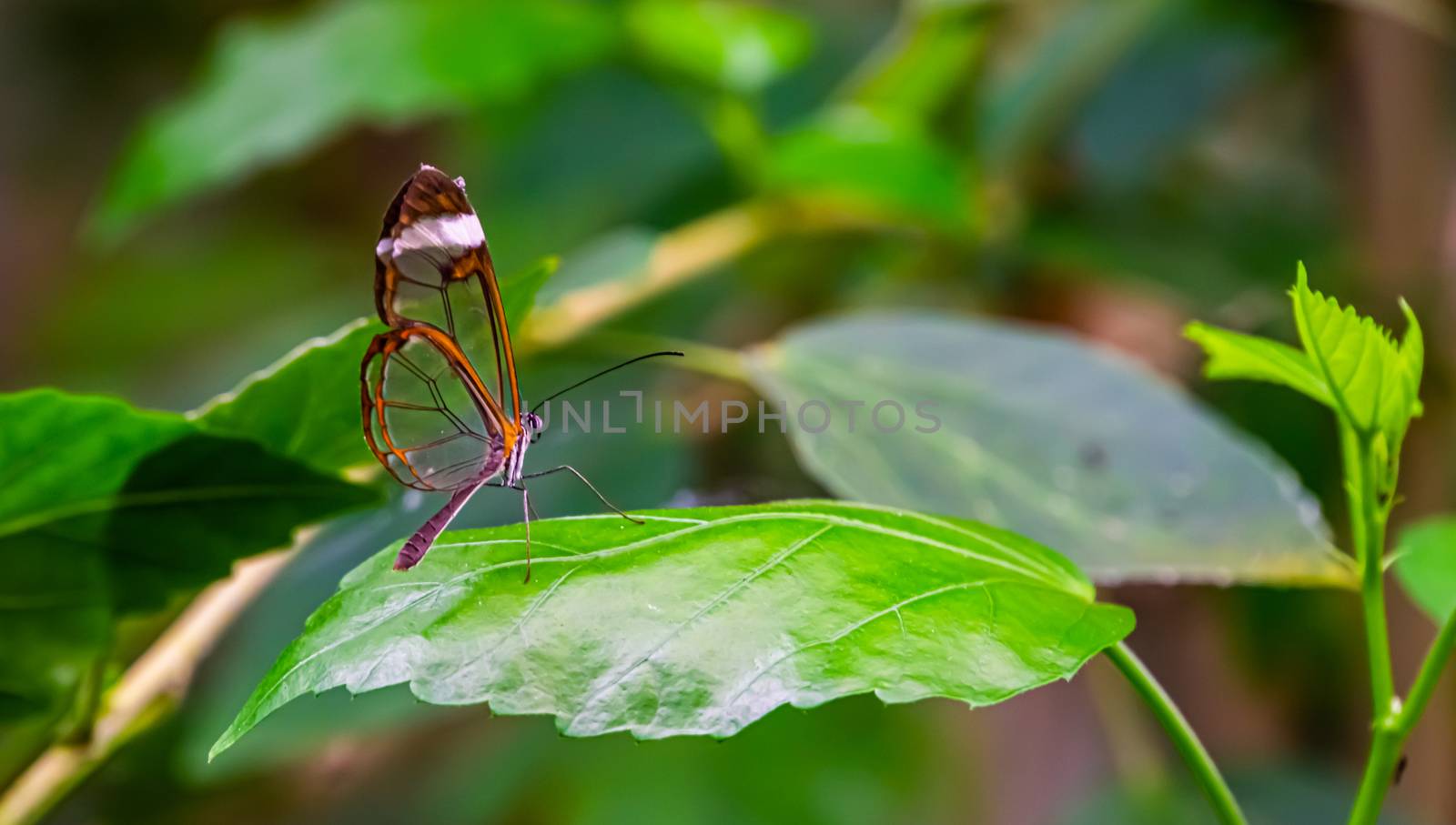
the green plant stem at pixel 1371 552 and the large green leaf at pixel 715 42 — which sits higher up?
the large green leaf at pixel 715 42

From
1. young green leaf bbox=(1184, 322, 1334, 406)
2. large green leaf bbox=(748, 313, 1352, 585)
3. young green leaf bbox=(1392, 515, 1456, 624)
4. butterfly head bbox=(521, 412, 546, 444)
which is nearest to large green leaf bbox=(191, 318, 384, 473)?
butterfly head bbox=(521, 412, 546, 444)

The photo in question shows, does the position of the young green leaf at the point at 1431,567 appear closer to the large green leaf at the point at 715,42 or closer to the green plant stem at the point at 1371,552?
the green plant stem at the point at 1371,552

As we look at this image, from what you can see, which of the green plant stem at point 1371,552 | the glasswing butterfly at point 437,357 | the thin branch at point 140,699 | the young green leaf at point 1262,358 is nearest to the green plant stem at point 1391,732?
the green plant stem at point 1371,552

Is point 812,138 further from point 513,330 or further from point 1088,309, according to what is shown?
point 1088,309

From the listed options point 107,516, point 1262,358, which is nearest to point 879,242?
point 1262,358

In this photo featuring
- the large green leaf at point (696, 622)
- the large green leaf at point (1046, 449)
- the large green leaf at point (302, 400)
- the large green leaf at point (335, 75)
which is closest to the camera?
the large green leaf at point (696, 622)

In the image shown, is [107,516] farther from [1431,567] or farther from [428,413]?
[1431,567]
